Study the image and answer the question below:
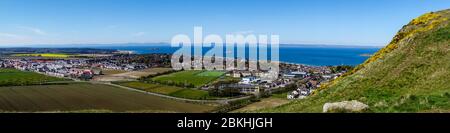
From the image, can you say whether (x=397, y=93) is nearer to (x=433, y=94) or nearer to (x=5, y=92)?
(x=433, y=94)

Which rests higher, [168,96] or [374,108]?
[374,108]

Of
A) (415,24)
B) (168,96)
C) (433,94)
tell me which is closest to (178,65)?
(168,96)

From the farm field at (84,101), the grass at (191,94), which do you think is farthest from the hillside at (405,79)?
the grass at (191,94)

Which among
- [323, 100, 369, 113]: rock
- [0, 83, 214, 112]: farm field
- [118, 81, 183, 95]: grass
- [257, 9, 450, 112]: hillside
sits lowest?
[118, 81, 183, 95]: grass

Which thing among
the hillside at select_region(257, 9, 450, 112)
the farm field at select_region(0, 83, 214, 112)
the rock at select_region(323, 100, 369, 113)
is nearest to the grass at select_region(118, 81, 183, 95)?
the farm field at select_region(0, 83, 214, 112)

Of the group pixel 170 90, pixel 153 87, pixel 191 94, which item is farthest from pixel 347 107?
pixel 153 87

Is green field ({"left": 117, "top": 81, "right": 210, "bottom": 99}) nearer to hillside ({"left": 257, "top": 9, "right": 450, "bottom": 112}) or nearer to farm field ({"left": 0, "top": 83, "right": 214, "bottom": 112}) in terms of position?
farm field ({"left": 0, "top": 83, "right": 214, "bottom": 112})
